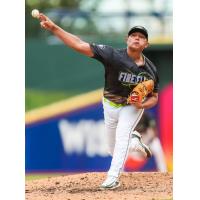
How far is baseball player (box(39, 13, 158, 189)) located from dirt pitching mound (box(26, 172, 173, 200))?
15cm

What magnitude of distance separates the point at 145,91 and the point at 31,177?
170 cm

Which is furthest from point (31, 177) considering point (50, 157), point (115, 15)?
point (115, 15)

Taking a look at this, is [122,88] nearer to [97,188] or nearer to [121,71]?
[121,71]

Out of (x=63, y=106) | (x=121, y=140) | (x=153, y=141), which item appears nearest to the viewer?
(x=121, y=140)

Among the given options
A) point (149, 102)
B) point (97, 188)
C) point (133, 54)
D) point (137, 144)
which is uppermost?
point (133, 54)

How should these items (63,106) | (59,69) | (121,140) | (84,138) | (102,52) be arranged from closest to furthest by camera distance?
1. (102,52)
2. (121,140)
3. (84,138)
4. (59,69)
5. (63,106)

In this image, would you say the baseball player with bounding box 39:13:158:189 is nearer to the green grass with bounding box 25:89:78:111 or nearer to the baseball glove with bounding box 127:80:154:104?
the baseball glove with bounding box 127:80:154:104

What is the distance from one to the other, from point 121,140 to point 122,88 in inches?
18.0

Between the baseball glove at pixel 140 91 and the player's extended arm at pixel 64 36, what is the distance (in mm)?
501

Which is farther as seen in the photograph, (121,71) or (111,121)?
(111,121)

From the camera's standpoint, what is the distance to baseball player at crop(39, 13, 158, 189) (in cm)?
630

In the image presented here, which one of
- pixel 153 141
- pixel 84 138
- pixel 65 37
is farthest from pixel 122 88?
pixel 84 138

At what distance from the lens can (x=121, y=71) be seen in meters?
6.30

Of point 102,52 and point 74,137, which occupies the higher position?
point 102,52
